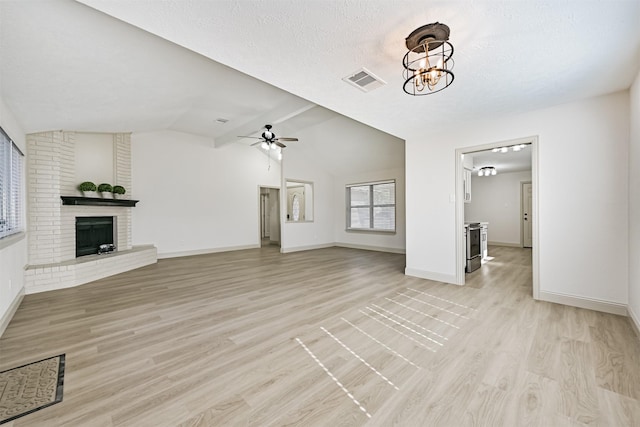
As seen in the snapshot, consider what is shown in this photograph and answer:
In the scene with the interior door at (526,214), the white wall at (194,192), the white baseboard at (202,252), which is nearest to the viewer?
the white wall at (194,192)

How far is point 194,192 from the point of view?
23.7 feet

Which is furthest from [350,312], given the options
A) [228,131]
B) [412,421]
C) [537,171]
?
[228,131]

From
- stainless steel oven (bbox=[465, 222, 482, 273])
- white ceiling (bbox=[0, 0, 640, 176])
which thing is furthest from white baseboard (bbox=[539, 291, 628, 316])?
white ceiling (bbox=[0, 0, 640, 176])

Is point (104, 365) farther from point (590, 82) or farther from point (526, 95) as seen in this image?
point (590, 82)

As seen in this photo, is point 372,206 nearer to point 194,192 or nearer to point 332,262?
point 332,262

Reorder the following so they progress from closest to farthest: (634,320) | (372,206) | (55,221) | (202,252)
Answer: (634,320)
(55,221)
(202,252)
(372,206)

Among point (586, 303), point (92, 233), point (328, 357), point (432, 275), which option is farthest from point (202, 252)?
point (586, 303)

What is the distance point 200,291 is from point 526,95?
477cm

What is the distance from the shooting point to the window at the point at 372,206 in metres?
7.74

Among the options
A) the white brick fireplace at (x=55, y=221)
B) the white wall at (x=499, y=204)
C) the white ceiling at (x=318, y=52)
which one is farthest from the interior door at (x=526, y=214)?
the white brick fireplace at (x=55, y=221)

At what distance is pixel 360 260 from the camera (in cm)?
622

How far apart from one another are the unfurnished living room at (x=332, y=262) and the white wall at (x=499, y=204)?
308 centimetres

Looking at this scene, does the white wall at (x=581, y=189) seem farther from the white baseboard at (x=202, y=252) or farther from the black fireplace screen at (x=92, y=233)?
the black fireplace screen at (x=92, y=233)

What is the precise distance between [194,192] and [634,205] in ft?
26.3
